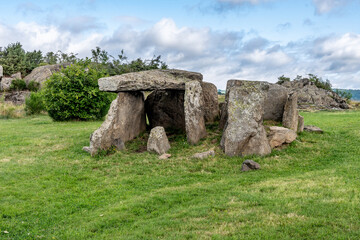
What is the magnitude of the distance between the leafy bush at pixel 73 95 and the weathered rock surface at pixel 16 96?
13.9 meters

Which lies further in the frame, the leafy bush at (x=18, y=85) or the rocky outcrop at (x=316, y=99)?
the rocky outcrop at (x=316, y=99)

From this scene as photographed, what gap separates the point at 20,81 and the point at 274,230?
39.0m

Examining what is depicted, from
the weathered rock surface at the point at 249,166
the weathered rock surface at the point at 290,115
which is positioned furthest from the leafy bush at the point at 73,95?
the weathered rock surface at the point at 249,166

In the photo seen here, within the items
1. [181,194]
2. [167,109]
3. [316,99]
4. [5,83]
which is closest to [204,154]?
[181,194]

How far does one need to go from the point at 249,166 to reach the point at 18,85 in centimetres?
3570

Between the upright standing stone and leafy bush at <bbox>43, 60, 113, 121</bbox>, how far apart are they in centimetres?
1132

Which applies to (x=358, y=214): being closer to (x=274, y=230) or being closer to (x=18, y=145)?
(x=274, y=230)

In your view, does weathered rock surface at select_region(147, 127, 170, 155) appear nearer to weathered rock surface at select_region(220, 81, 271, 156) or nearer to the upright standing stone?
the upright standing stone

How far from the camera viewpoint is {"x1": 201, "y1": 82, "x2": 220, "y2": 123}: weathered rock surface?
1583cm

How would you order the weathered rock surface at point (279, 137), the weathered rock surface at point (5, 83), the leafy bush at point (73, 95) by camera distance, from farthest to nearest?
1. the weathered rock surface at point (5, 83)
2. the leafy bush at point (73, 95)
3. the weathered rock surface at point (279, 137)

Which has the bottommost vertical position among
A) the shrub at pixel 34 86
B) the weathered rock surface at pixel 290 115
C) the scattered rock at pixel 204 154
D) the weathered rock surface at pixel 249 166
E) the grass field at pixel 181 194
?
the grass field at pixel 181 194

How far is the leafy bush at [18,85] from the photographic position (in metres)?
38.8

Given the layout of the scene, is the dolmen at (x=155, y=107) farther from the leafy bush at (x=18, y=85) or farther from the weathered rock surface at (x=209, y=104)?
the leafy bush at (x=18, y=85)

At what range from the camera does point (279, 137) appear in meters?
12.5
